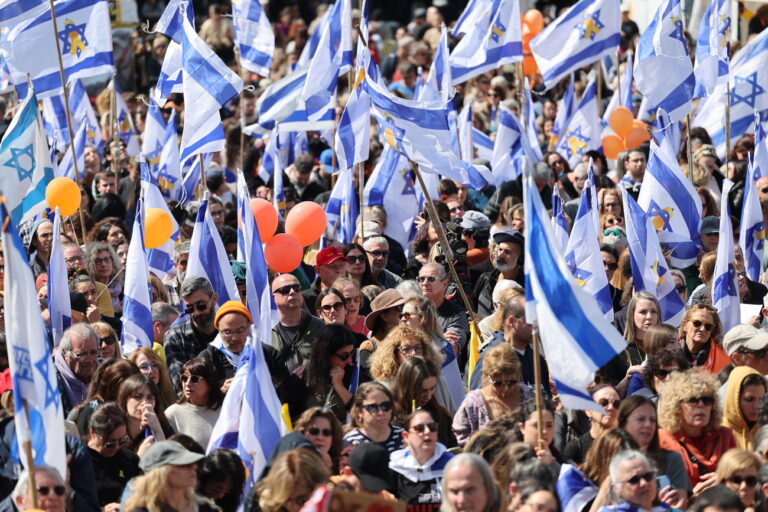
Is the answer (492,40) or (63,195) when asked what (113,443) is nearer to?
(63,195)

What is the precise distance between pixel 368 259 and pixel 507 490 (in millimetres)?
4635

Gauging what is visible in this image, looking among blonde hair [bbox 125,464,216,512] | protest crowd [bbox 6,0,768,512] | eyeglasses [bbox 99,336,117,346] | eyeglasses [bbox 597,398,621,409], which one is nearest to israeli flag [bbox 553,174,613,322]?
protest crowd [bbox 6,0,768,512]

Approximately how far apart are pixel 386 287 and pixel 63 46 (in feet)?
14.7

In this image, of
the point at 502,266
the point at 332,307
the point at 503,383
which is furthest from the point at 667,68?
the point at 503,383

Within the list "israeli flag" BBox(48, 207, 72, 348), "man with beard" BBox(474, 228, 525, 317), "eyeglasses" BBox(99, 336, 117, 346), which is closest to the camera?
"eyeglasses" BBox(99, 336, 117, 346)

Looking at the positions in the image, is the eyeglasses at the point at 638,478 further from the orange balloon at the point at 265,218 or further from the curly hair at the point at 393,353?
the orange balloon at the point at 265,218

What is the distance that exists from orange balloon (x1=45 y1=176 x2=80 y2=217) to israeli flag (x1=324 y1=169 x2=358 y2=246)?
220cm

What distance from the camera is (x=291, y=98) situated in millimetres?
15242

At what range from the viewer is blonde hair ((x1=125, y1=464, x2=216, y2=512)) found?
7168mm

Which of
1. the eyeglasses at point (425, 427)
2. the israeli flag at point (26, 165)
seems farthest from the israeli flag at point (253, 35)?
the eyeglasses at point (425, 427)

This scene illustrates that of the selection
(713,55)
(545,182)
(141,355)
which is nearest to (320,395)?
(141,355)

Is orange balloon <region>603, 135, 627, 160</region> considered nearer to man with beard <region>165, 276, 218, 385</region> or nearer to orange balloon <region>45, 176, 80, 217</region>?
orange balloon <region>45, 176, 80, 217</region>

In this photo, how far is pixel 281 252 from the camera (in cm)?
1205

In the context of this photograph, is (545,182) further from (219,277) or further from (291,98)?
(219,277)
